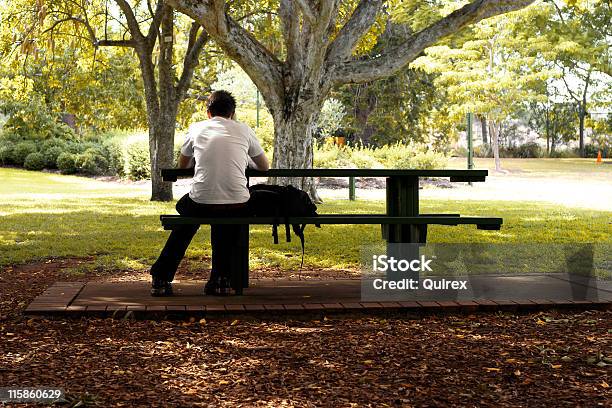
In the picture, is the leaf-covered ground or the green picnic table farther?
the green picnic table

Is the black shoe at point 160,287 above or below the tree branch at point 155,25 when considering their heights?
below

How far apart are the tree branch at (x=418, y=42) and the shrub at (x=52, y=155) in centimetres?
2282

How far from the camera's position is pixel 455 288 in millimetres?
7719

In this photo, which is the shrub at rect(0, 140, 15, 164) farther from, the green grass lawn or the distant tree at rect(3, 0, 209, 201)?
the distant tree at rect(3, 0, 209, 201)

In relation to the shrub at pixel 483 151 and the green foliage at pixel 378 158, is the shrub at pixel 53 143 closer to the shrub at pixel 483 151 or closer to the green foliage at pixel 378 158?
the green foliage at pixel 378 158

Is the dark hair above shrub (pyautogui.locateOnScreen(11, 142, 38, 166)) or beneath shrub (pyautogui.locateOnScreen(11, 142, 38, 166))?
above

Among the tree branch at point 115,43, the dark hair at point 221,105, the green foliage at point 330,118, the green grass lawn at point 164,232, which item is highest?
the tree branch at point 115,43

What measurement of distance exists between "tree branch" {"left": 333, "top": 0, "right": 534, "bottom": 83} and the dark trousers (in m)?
11.2

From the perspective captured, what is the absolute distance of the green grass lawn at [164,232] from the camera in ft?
37.0

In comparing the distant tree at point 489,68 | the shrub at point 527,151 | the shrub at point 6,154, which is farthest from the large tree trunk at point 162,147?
the shrub at point 527,151

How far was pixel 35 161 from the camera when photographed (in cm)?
3816

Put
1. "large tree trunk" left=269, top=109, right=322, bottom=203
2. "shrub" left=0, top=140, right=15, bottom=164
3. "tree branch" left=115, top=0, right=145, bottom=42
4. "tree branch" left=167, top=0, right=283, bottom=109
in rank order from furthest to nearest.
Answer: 1. "shrub" left=0, top=140, right=15, bottom=164
2. "tree branch" left=115, top=0, right=145, bottom=42
3. "large tree trunk" left=269, top=109, right=322, bottom=203
4. "tree branch" left=167, top=0, right=283, bottom=109

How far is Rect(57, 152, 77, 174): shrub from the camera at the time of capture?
120 feet

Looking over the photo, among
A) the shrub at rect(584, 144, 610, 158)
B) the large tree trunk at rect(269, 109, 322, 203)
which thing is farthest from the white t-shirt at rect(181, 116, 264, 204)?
the shrub at rect(584, 144, 610, 158)
